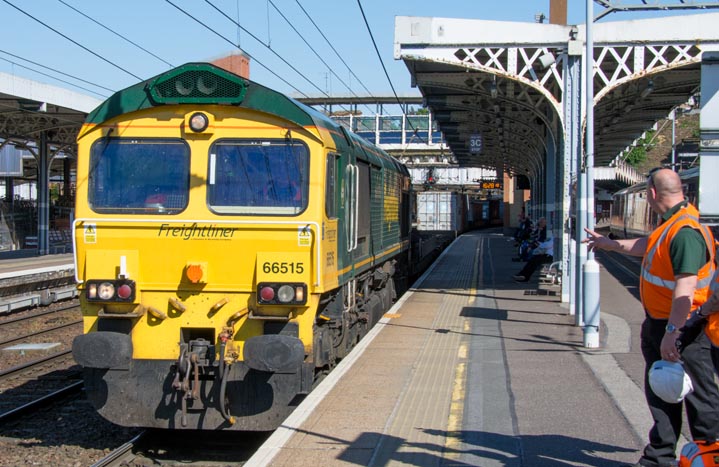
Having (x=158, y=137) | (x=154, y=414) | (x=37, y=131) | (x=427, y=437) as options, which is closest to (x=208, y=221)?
(x=158, y=137)

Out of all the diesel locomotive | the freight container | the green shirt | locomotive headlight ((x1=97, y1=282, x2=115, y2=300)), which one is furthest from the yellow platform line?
the freight container

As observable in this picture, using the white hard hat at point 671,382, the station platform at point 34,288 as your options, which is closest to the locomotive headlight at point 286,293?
the white hard hat at point 671,382

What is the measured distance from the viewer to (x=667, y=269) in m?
4.92

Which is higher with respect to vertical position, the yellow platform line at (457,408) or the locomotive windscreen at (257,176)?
the locomotive windscreen at (257,176)

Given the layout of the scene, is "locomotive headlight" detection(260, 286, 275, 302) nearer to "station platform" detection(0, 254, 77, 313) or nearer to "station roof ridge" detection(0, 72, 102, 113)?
"station platform" detection(0, 254, 77, 313)

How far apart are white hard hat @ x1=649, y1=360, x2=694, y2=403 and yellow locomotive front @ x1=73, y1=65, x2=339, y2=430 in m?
3.18

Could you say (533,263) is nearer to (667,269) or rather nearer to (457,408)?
(457,408)

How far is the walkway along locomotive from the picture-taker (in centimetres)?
715

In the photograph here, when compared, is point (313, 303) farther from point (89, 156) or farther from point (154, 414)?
point (89, 156)

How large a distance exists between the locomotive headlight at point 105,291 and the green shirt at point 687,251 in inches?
187

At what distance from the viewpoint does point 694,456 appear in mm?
4637

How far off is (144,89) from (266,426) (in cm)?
334

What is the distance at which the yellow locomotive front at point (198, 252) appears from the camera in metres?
7.14

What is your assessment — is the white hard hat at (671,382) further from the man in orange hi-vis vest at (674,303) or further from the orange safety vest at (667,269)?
the orange safety vest at (667,269)
